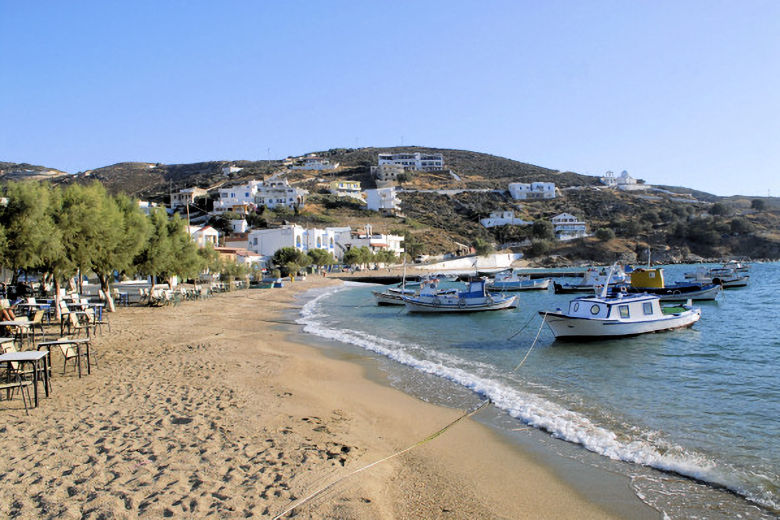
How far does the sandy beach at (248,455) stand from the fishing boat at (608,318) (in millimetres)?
11059

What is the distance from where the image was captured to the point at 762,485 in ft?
23.5

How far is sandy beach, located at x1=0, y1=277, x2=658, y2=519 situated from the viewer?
226 inches

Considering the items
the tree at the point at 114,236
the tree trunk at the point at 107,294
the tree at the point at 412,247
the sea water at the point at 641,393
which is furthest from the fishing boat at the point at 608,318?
the tree at the point at 412,247

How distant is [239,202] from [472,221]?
59.2m

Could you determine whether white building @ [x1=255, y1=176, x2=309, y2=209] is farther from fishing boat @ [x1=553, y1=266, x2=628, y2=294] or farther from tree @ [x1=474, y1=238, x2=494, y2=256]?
fishing boat @ [x1=553, y1=266, x2=628, y2=294]

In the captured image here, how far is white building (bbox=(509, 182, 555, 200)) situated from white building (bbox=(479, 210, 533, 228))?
78.6 ft

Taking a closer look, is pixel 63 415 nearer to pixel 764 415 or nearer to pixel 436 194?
pixel 764 415

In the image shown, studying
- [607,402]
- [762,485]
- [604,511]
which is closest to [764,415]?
[607,402]

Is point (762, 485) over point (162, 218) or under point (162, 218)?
under

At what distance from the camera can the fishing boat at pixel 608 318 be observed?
20766mm

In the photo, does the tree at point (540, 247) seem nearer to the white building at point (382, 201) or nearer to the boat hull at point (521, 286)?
the white building at point (382, 201)

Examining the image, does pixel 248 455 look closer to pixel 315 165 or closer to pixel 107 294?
pixel 107 294

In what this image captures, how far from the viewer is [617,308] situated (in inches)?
842

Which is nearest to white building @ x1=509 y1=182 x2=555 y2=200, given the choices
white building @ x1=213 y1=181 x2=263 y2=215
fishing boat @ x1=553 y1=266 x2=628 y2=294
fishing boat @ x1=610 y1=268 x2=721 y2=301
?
white building @ x1=213 y1=181 x2=263 y2=215
